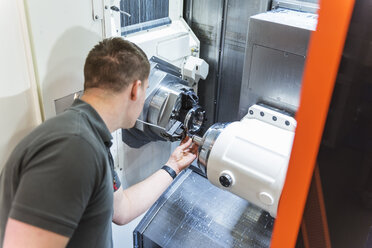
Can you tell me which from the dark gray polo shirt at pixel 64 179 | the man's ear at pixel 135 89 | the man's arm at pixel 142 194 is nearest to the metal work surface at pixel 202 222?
the man's arm at pixel 142 194

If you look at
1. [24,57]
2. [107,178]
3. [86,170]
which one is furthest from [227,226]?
[24,57]

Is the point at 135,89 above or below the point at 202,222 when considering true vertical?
above

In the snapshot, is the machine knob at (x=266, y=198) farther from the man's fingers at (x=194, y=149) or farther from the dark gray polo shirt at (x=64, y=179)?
the dark gray polo shirt at (x=64, y=179)

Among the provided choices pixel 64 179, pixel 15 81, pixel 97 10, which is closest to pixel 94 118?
pixel 64 179

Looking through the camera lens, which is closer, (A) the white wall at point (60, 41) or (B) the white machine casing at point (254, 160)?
(A) the white wall at point (60, 41)

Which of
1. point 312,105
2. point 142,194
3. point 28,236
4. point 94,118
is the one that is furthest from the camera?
point 142,194

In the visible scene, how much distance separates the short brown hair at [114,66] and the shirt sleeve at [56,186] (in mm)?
232

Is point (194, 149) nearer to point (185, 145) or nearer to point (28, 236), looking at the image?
point (185, 145)

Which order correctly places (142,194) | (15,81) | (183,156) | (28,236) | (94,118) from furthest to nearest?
1. (183,156)
2. (142,194)
3. (15,81)
4. (94,118)
5. (28,236)

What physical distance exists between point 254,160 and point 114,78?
1.96ft

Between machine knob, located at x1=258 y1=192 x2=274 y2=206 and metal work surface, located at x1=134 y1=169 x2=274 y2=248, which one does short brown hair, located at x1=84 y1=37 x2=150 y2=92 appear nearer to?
machine knob, located at x1=258 y1=192 x2=274 y2=206

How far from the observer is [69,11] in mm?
1305

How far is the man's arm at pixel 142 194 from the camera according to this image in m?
1.43

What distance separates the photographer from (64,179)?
A: 2.91 ft
